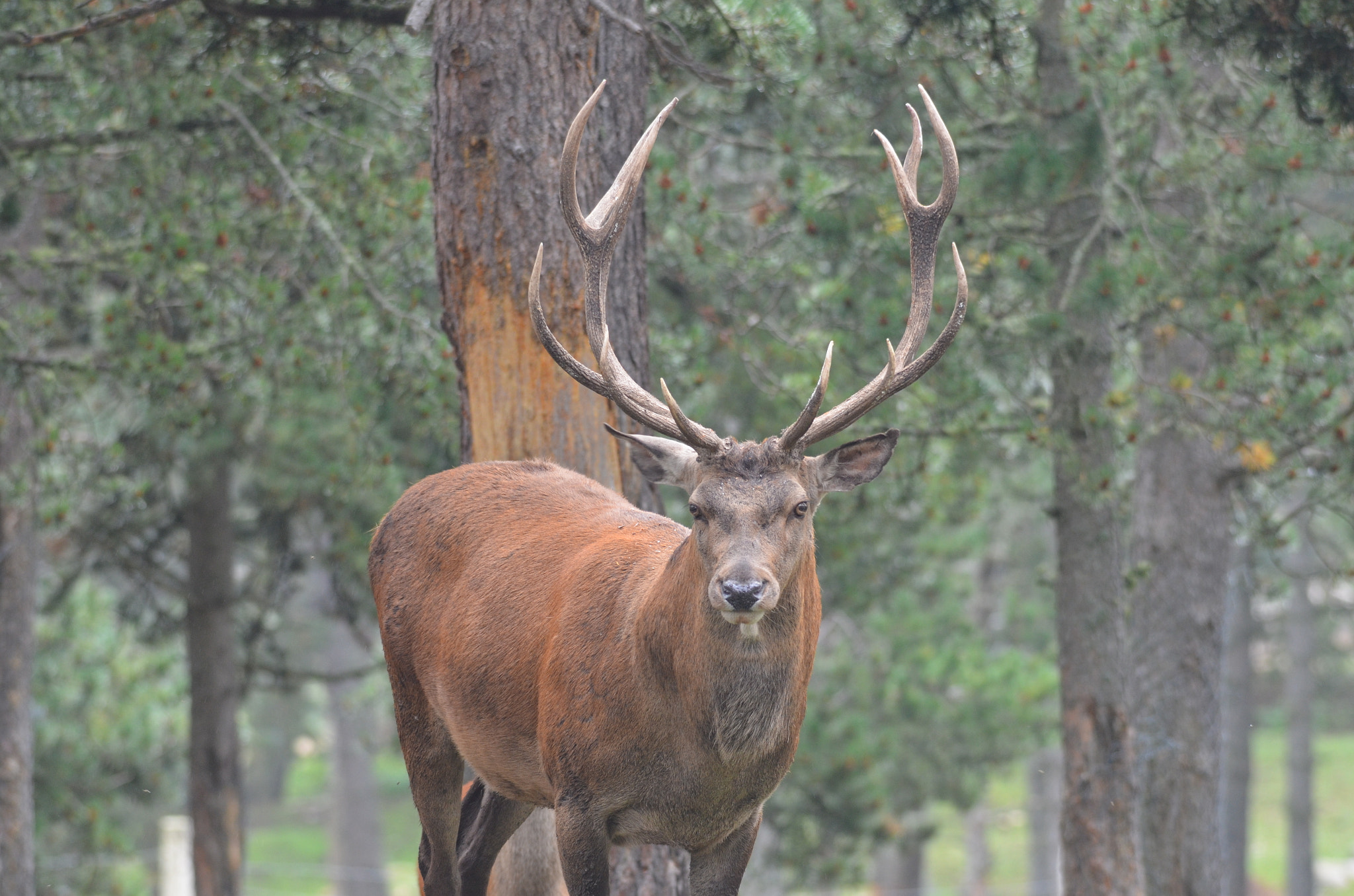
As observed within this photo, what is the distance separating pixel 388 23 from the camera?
21.1 ft

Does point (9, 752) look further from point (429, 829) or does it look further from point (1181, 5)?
point (1181, 5)

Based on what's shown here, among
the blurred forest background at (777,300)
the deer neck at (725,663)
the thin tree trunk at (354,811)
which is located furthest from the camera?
the thin tree trunk at (354,811)

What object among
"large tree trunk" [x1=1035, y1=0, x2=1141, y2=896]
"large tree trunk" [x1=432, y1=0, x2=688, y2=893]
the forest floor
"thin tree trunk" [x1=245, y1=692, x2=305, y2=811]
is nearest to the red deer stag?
"large tree trunk" [x1=432, y1=0, x2=688, y2=893]

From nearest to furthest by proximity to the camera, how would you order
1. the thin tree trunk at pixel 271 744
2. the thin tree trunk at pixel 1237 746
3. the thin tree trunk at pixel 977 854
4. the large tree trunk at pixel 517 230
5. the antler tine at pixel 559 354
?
1. the antler tine at pixel 559 354
2. the large tree trunk at pixel 517 230
3. the thin tree trunk at pixel 1237 746
4. the thin tree trunk at pixel 977 854
5. the thin tree trunk at pixel 271 744

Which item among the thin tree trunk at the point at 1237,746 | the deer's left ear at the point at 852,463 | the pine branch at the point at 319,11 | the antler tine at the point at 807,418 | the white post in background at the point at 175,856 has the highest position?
the pine branch at the point at 319,11

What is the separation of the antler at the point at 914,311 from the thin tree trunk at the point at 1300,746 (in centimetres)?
1895

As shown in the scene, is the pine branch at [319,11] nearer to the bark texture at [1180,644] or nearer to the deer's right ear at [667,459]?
the deer's right ear at [667,459]

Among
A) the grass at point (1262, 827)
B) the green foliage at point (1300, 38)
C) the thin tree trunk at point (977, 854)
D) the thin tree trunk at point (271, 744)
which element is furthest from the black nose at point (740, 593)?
the thin tree trunk at point (271, 744)

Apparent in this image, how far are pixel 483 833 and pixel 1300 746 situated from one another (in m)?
21.3

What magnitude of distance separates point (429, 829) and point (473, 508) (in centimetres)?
113

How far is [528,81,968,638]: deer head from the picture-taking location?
12.4ft

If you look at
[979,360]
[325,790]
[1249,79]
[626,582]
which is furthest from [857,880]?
[325,790]

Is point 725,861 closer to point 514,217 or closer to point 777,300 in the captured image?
point 514,217

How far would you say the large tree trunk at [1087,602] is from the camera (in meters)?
7.59
